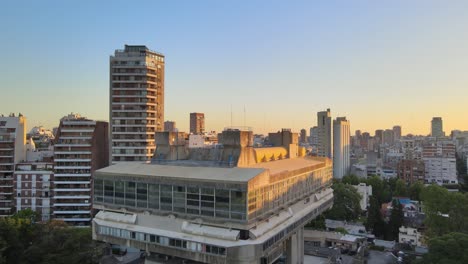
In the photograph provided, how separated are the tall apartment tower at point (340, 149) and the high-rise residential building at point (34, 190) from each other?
75567 millimetres

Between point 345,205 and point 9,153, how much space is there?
54.2m

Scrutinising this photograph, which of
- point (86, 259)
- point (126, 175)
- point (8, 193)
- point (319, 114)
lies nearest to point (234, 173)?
point (126, 175)

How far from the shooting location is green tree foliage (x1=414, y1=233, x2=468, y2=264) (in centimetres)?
2995

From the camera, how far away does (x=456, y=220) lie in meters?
45.0

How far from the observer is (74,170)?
5428 cm

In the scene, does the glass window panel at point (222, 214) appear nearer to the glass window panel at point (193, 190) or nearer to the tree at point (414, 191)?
the glass window panel at point (193, 190)

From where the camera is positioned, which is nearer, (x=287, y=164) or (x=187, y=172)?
(x=187, y=172)

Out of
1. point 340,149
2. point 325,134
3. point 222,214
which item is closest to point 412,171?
point 340,149

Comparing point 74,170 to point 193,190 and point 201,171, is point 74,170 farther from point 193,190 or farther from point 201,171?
point 193,190

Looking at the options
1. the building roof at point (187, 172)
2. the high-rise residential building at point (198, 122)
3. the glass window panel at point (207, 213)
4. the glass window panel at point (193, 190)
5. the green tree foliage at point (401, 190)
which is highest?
the high-rise residential building at point (198, 122)

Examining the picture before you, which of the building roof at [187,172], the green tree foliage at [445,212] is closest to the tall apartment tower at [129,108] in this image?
the building roof at [187,172]

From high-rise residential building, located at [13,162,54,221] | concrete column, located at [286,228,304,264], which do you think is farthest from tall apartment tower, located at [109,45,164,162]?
concrete column, located at [286,228,304,264]

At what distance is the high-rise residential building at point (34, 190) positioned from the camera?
53250 mm

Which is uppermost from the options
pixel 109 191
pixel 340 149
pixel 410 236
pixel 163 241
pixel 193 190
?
pixel 340 149
